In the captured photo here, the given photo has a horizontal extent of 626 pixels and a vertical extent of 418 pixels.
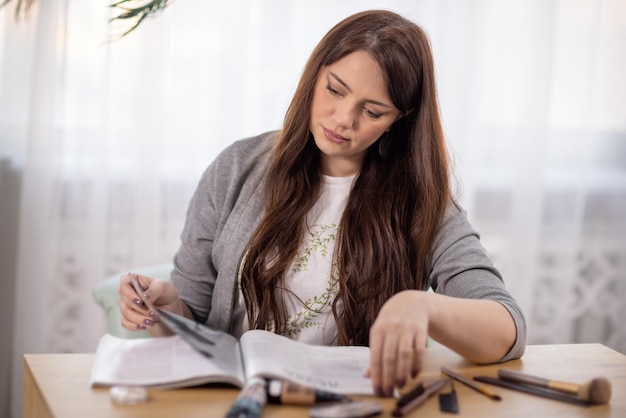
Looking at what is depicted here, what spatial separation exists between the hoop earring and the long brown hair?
3 centimetres

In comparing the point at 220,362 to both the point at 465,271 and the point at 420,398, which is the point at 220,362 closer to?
the point at 420,398

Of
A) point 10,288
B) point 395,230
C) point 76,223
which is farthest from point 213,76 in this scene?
point 395,230

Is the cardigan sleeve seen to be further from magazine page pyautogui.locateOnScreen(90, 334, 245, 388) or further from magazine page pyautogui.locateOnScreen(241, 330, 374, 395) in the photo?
magazine page pyautogui.locateOnScreen(90, 334, 245, 388)

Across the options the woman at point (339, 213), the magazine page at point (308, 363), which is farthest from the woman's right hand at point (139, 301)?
the magazine page at point (308, 363)

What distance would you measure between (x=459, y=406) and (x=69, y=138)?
171 cm

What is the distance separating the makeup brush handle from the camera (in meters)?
1.26

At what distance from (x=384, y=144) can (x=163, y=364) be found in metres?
0.72

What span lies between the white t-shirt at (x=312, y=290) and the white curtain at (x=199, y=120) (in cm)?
103

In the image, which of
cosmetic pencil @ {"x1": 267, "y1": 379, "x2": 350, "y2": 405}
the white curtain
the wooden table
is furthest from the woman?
the white curtain

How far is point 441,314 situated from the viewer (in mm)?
1320

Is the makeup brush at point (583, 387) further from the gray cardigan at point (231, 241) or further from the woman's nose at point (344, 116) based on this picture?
the woman's nose at point (344, 116)

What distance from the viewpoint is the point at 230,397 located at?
1167 millimetres

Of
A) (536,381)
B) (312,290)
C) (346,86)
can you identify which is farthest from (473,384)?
(346,86)

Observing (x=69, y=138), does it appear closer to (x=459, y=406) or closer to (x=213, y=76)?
(x=213, y=76)
